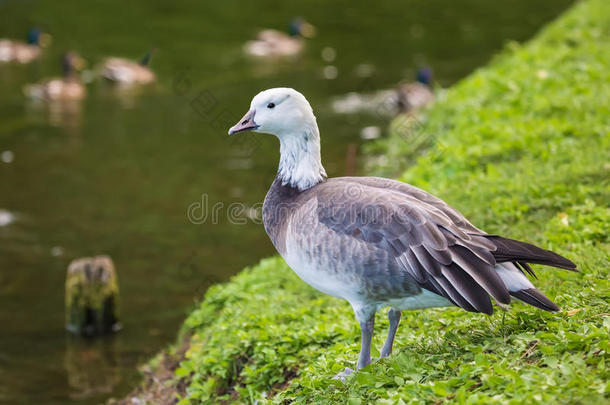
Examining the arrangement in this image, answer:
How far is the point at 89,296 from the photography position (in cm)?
899

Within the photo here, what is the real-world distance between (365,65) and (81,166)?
8267mm

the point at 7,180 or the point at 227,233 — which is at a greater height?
the point at 7,180

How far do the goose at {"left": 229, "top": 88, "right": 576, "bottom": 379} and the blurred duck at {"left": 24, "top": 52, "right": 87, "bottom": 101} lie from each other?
1291 cm

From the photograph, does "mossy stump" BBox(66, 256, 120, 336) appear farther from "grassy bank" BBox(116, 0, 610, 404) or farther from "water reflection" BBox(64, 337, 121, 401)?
"grassy bank" BBox(116, 0, 610, 404)

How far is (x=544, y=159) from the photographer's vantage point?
28.3 feet

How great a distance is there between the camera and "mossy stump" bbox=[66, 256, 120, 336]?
29.5 ft

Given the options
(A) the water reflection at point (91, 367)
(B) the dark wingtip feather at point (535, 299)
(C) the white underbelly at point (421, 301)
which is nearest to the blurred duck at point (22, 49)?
(A) the water reflection at point (91, 367)

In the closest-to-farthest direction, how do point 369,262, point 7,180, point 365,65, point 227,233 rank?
point 369,262
point 227,233
point 7,180
point 365,65

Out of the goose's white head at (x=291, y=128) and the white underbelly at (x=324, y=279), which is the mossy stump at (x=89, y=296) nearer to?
the goose's white head at (x=291, y=128)

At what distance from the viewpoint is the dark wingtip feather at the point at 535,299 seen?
177 inches

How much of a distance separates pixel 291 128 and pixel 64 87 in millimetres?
13094

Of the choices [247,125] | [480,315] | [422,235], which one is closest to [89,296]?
[247,125]

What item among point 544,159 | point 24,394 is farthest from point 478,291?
point 24,394

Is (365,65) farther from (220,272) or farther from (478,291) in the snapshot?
(478,291)
